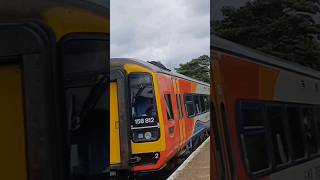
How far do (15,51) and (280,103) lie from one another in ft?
5.74

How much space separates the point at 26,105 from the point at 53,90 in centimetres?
12

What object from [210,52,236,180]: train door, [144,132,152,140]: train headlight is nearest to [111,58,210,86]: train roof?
[144,132,152,140]: train headlight

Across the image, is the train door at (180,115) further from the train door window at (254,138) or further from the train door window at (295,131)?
the train door window at (254,138)

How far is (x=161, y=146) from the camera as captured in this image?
7449mm

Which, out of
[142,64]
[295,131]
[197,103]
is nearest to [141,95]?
[142,64]

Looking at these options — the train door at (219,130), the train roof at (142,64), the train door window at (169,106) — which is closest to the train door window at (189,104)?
the train roof at (142,64)

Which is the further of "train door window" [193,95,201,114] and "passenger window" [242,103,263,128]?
"train door window" [193,95,201,114]

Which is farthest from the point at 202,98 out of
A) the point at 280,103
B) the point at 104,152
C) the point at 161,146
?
the point at 104,152

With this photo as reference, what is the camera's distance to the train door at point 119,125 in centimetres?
615

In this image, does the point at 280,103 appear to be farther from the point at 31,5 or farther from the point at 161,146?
the point at 161,146

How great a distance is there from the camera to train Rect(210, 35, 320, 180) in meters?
2.62

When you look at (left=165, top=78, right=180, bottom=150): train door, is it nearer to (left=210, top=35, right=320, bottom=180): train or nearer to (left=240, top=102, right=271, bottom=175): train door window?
(left=210, top=35, right=320, bottom=180): train

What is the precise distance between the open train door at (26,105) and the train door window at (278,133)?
1.41 meters

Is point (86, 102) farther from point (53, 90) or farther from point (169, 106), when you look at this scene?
point (169, 106)
